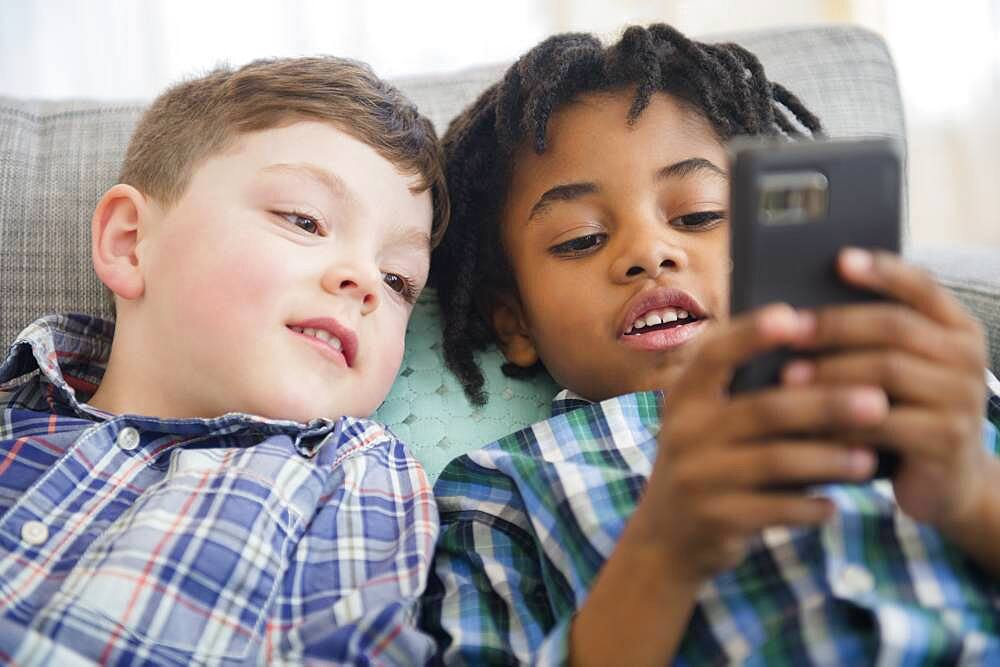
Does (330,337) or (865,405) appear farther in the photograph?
(330,337)

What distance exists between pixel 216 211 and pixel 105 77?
136 cm

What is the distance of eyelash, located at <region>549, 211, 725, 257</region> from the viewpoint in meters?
1.01

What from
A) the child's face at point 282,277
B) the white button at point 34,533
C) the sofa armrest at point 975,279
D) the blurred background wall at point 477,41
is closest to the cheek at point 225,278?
the child's face at point 282,277

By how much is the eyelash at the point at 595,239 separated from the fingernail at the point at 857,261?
1.51 feet

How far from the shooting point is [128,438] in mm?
938

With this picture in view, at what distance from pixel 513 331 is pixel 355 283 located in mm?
264

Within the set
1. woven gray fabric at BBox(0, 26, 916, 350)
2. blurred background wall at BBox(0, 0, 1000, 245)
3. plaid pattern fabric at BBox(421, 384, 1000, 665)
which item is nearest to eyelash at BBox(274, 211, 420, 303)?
plaid pattern fabric at BBox(421, 384, 1000, 665)

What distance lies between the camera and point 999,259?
129 centimetres

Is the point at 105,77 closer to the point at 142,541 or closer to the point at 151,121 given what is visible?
the point at 151,121

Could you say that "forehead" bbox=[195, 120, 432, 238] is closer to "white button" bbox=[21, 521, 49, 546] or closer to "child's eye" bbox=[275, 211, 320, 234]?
"child's eye" bbox=[275, 211, 320, 234]

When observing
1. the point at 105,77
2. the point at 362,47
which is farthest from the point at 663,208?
the point at 105,77

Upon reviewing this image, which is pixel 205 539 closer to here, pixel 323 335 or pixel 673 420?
pixel 323 335

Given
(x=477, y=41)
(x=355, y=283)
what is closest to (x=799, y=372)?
(x=355, y=283)

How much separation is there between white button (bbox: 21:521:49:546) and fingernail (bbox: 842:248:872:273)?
690 mm
